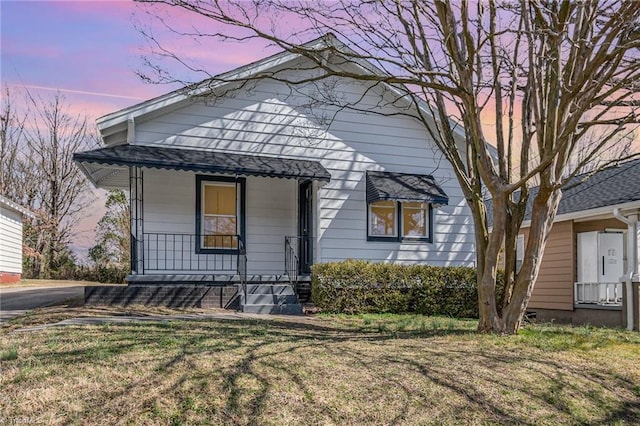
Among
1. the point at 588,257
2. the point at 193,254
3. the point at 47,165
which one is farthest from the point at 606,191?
the point at 47,165

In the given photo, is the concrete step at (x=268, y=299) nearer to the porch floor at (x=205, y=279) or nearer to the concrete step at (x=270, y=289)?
the concrete step at (x=270, y=289)

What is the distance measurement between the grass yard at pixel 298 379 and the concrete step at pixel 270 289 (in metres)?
3.95

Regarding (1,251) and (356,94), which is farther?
(1,251)

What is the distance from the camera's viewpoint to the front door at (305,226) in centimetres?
1230

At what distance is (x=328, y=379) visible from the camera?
5109mm

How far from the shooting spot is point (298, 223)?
12633 mm

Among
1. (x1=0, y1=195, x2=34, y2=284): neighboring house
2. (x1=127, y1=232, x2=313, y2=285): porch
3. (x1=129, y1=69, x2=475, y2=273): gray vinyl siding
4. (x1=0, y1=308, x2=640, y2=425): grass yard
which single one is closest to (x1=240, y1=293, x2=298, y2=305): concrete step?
(x1=127, y1=232, x2=313, y2=285): porch

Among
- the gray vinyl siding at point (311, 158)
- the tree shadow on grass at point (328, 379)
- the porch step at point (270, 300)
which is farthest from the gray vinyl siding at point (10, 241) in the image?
the tree shadow on grass at point (328, 379)

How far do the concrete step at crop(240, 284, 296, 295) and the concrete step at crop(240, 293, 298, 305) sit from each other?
0.70 feet

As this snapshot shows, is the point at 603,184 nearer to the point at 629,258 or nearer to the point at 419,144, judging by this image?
the point at 629,258

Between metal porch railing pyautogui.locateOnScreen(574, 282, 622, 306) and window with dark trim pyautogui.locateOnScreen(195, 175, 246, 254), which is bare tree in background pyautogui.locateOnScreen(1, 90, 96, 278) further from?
metal porch railing pyautogui.locateOnScreen(574, 282, 622, 306)

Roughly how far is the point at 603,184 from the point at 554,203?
8.11 m

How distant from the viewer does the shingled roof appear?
1241 cm

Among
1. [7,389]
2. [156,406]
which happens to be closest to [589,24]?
[156,406]
